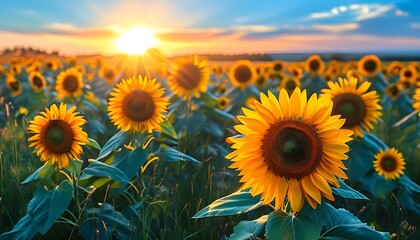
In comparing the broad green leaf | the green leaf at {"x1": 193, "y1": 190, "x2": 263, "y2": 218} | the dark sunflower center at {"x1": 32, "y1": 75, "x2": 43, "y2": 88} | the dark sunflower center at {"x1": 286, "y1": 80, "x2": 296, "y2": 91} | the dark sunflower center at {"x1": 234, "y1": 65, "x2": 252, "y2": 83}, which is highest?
the dark sunflower center at {"x1": 234, "y1": 65, "x2": 252, "y2": 83}

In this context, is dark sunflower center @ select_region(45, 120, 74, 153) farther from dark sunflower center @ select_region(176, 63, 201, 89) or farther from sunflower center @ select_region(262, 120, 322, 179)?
dark sunflower center @ select_region(176, 63, 201, 89)

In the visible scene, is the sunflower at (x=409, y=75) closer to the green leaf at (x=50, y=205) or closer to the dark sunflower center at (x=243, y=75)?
the dark sunflower center at (x=243, y=75)

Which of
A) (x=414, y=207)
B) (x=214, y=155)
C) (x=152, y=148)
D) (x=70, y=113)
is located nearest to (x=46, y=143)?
(x=70, y=113)

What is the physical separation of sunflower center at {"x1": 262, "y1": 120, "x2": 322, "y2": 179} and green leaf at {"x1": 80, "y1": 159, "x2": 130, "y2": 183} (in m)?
1.22

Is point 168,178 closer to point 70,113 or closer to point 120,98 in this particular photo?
point 120,98

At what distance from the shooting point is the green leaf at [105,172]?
126 inches

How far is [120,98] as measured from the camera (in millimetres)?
4090

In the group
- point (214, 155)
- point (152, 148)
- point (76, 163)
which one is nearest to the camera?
point (76, 163)

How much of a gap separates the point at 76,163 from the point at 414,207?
2940 mm

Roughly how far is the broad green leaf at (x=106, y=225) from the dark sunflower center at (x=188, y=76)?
2.87m

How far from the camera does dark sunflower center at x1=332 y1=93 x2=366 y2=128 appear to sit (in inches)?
179

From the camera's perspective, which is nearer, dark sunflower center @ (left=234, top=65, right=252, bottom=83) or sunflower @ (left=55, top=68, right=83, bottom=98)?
sunflower @ (left=55, top=68, right=83, bottom=98)

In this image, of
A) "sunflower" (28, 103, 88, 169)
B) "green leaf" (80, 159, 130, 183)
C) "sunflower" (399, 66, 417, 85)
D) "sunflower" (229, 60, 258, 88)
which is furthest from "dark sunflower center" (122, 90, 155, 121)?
"sunflower" (399, 66, 417, 85)

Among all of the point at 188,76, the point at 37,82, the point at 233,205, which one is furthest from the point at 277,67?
the point at 233,205
